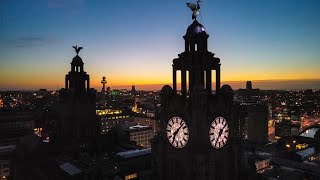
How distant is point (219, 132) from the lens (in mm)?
20625

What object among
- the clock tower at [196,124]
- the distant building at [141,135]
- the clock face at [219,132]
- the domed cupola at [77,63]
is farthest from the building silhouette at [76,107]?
the distant building at [141,135]

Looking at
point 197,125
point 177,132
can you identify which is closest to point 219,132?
point 197,125

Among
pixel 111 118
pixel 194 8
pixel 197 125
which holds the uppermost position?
pixel 194 8

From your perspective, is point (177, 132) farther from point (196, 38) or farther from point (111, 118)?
point (111, 118)

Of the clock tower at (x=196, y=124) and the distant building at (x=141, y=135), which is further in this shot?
the distant building at (x=141, y=135)

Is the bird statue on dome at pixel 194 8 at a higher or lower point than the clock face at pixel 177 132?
higher

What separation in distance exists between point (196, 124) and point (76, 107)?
86.1ft

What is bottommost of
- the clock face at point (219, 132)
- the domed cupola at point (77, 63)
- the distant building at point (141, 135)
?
the distant building at point (141, 135)

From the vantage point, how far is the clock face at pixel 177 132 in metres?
20.2

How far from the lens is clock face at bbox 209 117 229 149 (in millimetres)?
20145

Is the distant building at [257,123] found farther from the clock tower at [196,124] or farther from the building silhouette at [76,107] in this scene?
the clock tower at [196,124]

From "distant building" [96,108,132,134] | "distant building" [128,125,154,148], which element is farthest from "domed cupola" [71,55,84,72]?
"distant building" [96,108,132,134]

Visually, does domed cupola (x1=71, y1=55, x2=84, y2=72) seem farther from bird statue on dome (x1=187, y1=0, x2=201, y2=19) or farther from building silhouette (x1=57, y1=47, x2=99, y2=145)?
bird statue on dome (x1=187, y1=0, x2=201, y2=19)

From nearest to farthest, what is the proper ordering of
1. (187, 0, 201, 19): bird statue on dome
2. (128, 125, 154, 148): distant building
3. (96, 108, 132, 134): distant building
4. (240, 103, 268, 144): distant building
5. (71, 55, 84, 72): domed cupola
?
(187, 0, 201, 19): bird statue on dome < (71, 55, 84, 72): domed cupola < (128, 125, 154, 148): distant building < (240, 103, 268, 144): distant building < (96, 108, 132, 134): distant building
